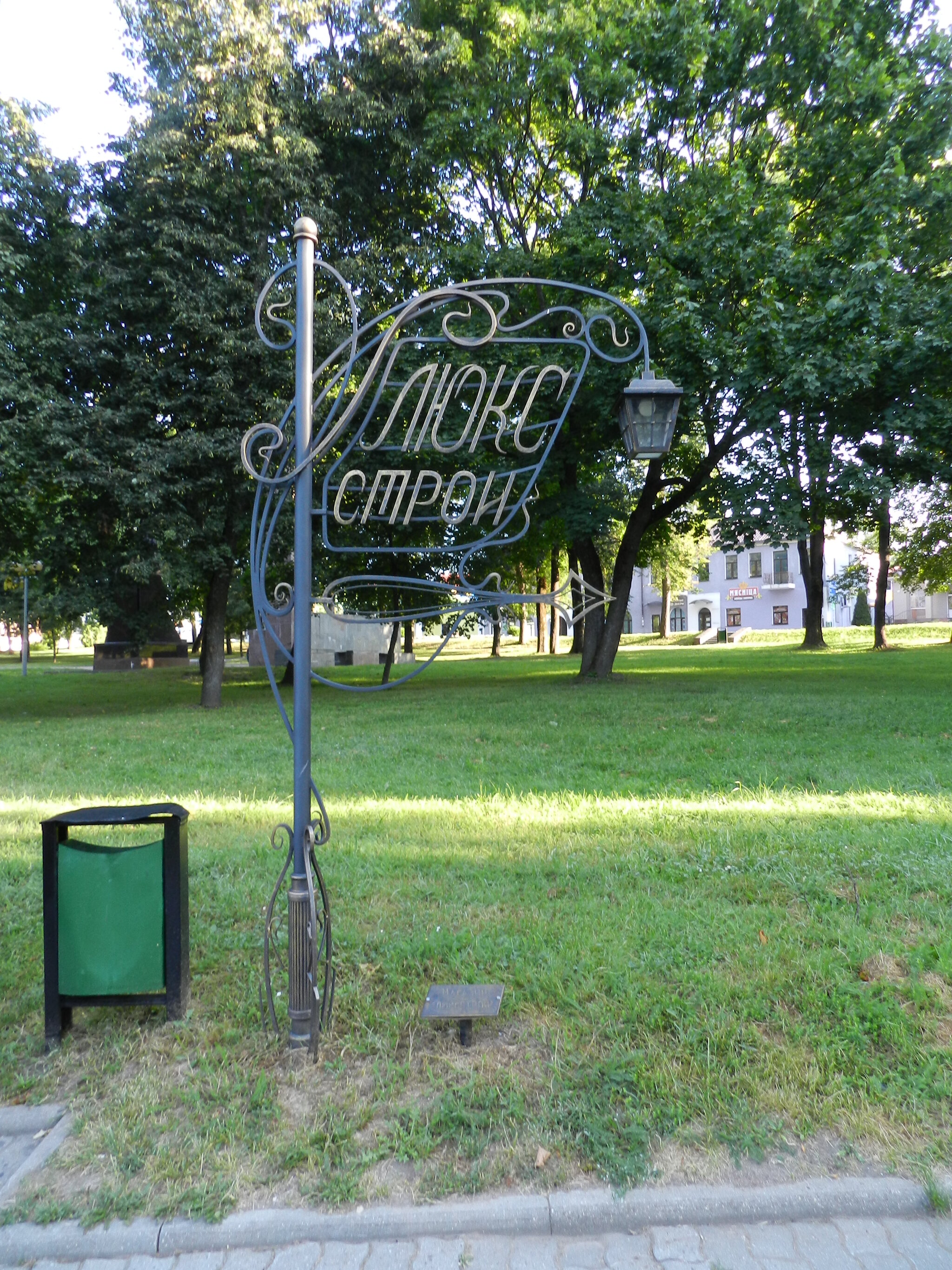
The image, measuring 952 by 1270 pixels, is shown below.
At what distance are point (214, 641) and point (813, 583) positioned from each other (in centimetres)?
2522

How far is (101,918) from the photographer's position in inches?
154

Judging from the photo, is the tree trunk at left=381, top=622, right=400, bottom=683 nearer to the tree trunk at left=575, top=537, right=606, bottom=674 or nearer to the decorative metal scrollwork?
the tree trunk at left=575, top=537, right=606, bottom=674

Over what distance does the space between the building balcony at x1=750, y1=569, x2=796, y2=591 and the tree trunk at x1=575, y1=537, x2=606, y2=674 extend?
47.3m

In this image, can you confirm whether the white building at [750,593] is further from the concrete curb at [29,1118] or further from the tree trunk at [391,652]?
the concrete curb at [29,1118]

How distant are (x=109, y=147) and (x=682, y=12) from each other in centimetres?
1045

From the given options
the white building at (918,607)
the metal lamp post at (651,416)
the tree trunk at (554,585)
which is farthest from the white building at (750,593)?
the metal lamp post at (651,416)

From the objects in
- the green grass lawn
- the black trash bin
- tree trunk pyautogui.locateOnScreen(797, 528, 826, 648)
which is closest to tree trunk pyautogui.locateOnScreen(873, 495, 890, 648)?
tree trunk pyautogui.locateOnScreen(797, 528, 826, 648)

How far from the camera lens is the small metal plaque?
372 cm

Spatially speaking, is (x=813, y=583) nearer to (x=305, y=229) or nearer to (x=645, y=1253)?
(x=305, y=229)

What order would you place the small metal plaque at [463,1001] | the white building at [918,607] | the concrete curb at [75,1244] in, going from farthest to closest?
the white building at [918,607], the small metal plaque at [463,1001], the concrete curb at [75,1244]

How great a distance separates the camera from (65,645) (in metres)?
85.6

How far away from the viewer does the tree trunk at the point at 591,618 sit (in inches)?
851

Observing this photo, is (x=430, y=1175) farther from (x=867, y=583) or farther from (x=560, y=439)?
(x=867, y=583)

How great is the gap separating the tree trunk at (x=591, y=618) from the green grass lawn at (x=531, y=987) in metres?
11.9
